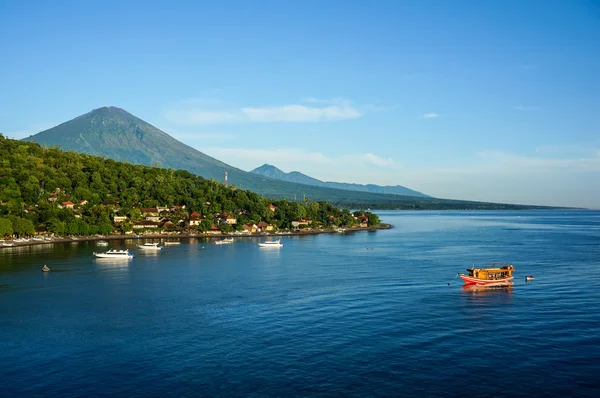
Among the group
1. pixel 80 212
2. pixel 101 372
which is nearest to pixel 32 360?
pixel 101 372

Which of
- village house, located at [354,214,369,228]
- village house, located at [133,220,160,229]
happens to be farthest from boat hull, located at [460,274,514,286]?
village house, located at [354,214,369,228]

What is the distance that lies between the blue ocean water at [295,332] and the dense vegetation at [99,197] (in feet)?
91.9

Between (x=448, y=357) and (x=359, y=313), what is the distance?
22.3 feet

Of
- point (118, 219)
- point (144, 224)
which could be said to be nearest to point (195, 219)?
point (144, 224)

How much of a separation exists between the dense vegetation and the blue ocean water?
28.0m

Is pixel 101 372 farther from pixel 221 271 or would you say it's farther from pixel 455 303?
pixel 221 271

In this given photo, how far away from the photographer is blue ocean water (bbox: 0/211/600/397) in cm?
1559

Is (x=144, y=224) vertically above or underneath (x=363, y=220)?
above

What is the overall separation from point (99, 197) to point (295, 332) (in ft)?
210

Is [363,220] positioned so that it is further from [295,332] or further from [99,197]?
[295,332]

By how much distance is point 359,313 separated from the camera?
79.3 feet

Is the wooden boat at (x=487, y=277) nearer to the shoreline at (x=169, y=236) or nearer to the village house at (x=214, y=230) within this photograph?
the shoreline at (x=169, y=236)

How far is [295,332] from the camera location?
20922mm

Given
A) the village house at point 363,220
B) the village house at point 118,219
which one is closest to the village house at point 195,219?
the village house at point 118,219
